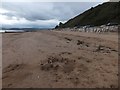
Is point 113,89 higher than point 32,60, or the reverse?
point 32,60

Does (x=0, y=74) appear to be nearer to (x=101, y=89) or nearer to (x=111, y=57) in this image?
(x=101, y=89)

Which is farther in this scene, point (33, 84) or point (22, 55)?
point (22, 55)

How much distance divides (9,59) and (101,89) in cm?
435

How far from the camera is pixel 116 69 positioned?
781 cm

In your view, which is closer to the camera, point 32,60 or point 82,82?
point 82,82

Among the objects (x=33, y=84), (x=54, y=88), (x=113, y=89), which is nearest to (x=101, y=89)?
(x=113, y=89)

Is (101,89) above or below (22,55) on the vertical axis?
below

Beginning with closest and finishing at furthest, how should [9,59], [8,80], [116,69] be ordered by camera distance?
[8,80] < [116,69] < [9,59]

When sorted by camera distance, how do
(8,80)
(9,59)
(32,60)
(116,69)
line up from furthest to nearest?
1. (9,59)
2. (32,60)
3. (116,69)
4. (8,80)

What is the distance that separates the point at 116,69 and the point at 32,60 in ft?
9.26

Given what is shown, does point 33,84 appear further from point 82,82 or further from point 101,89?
point 101,89

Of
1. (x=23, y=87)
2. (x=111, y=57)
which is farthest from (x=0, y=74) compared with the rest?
(x=111, y=57)

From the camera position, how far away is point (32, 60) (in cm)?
884

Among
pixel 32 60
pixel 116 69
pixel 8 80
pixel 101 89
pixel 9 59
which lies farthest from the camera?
pixel 9 59
